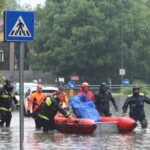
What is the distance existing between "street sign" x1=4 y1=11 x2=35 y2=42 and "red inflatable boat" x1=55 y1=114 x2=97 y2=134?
9143mm

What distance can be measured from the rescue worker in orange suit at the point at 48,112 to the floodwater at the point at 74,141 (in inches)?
10.3

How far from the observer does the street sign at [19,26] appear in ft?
36.5

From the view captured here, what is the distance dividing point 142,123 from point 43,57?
5760 cm

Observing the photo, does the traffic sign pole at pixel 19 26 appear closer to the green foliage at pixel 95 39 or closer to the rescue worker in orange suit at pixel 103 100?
the rescue worker in orange suit at pixel 103 100

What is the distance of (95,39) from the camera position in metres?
76.6

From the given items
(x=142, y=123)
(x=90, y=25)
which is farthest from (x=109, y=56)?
(x=142, y=123)

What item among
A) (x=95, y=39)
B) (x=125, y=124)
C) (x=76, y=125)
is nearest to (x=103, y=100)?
(x=125, y=124)

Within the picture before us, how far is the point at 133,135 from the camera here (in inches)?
798

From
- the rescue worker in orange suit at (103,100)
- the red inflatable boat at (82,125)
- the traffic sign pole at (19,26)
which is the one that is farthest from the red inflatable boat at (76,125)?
the traffic sign pole at (19,26)

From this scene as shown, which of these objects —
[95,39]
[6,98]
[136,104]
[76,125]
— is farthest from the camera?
[95,39]

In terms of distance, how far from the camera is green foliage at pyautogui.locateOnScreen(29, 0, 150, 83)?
7731cm

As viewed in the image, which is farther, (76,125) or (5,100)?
(5,100)

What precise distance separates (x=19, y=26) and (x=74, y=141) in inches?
294

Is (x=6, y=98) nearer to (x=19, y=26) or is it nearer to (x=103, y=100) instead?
(x=103, y=100)
